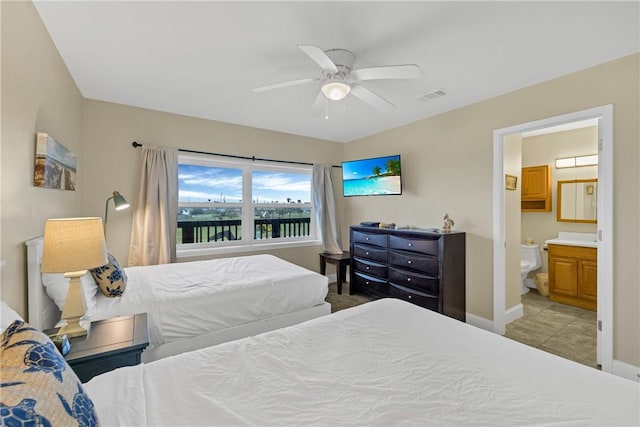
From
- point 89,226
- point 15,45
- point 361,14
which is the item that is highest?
point 361,14

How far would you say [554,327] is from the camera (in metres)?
3.20

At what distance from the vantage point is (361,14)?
1766mm

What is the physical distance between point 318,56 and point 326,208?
3.28m

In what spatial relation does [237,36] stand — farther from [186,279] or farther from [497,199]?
[497,199]

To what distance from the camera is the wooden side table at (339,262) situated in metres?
4.38

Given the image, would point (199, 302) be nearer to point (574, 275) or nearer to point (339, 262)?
point (339, 262)

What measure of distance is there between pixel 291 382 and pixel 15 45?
213 centimetres

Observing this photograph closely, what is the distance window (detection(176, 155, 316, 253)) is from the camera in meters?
3.91

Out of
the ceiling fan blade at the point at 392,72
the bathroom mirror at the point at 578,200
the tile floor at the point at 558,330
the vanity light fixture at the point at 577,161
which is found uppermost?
the ceiling fan blade at the point at 392,72

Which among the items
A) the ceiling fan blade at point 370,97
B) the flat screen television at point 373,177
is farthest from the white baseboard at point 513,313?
the ceiling fan blade at point 370,97

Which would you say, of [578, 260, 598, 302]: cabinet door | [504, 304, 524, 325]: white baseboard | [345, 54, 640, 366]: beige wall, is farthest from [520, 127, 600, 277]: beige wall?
[345, 54, 640, 366]: beige wall

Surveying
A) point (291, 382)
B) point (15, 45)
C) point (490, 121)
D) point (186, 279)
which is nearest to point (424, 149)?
point (490, 121)

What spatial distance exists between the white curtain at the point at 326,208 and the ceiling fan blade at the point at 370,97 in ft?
7.94

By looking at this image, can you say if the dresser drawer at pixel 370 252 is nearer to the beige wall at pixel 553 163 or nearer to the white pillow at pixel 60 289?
the beige wall at pixel 553 163
